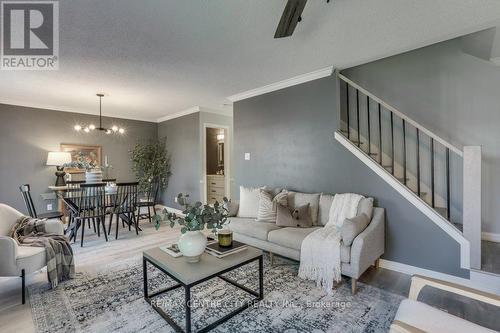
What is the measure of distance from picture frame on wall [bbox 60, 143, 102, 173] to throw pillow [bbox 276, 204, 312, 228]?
455 cm

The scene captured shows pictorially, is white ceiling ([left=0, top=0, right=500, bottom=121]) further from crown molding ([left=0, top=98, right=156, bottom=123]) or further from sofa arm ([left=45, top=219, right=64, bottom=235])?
sofa arm ([left=45, top=219, right=64, bottom=235])

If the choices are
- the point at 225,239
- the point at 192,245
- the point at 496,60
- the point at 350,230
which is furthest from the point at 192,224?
the point at 496,60

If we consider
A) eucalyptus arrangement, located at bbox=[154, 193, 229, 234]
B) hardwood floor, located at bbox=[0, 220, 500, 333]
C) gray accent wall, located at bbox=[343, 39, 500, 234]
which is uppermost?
gray accent wall, located at bbox=[343, 39, 500, 234]

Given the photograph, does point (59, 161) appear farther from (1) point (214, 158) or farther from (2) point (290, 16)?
(2) point (290, 16)

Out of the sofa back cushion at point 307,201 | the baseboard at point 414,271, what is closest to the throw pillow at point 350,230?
the sofa back cushion at point 307,201

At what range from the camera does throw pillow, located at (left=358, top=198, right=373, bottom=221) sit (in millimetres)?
2786

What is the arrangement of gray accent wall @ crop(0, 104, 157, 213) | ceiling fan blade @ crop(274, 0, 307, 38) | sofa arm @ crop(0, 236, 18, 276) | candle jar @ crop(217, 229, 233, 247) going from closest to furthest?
1. ceiling fan blade @ crop(274, 0, 307, 38)
2. sofa arm @ crop(0, 236, 18, 276)
3. candle jar @ crop(217, 229, 233, 247)
4. gray accent wall @ crop(0, 104, 157, 213)

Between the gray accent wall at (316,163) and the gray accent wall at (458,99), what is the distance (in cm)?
128

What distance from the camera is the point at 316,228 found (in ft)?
9.73

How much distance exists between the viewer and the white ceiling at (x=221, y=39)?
6.63ft

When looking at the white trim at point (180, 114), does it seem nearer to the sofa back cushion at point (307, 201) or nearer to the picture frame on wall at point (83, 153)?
the picture frame on wall at point (83, 153)

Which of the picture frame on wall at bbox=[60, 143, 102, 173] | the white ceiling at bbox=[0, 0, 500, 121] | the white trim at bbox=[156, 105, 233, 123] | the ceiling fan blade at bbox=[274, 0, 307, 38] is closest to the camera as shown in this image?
the ceiling fan blade at bbox=[274, 0, 307, 38]

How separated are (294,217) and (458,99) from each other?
2807 mm

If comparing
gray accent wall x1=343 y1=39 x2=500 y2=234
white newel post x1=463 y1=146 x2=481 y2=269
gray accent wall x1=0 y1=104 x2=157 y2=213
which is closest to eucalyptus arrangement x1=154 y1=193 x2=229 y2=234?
white newel post x1=463 y1=146 x2=481 y2=269
